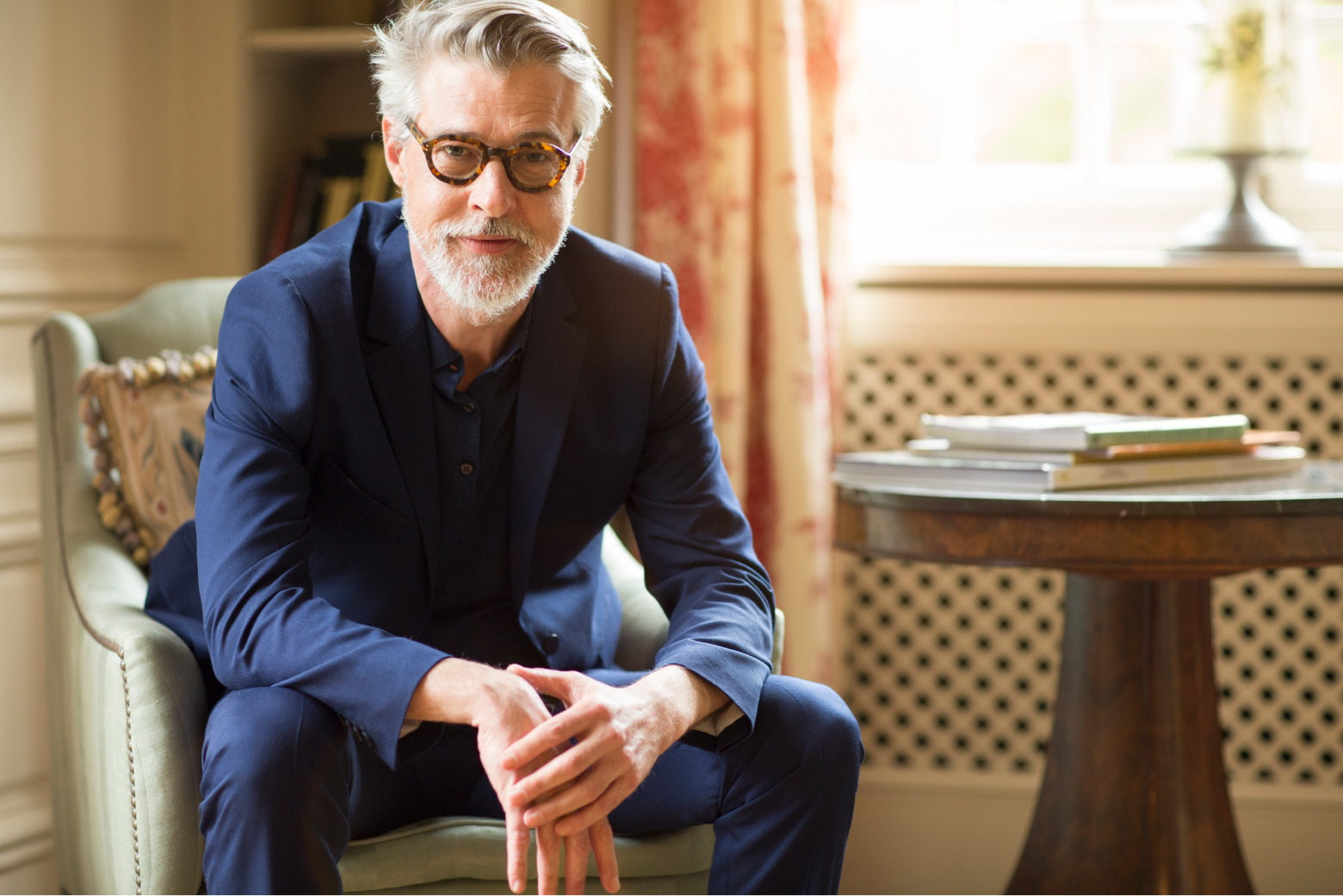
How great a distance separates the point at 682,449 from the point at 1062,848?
0.83m

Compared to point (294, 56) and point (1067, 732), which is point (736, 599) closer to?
point (1067, 732)

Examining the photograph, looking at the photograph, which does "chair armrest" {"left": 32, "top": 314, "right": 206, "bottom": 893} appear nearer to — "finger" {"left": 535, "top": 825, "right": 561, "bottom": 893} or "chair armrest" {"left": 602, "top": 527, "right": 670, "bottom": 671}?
"finger" {"left": 535, "top": 825, "right": 561, "bottom": 893}

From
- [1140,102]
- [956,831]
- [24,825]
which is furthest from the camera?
[1140,102]

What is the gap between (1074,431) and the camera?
5.18ft

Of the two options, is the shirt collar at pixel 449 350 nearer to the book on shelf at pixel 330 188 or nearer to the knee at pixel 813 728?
Answer: the knee at pixel 813 728

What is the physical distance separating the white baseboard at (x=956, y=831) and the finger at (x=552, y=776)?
135cm

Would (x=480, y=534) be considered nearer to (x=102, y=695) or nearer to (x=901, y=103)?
(x=102, y=695)

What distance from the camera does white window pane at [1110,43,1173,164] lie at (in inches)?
97.9

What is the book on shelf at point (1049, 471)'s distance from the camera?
1.54m

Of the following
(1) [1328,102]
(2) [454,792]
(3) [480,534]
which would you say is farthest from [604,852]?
(1) [1328,102]

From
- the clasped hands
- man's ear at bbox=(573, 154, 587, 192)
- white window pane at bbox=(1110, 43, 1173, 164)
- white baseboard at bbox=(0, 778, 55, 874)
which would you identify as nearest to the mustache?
man's ear at bbox=(573, 154, 587, 192)

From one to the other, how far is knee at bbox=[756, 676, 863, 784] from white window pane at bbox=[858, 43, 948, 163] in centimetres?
156

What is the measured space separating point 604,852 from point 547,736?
15cm

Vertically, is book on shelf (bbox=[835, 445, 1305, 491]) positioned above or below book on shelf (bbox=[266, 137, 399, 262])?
below
